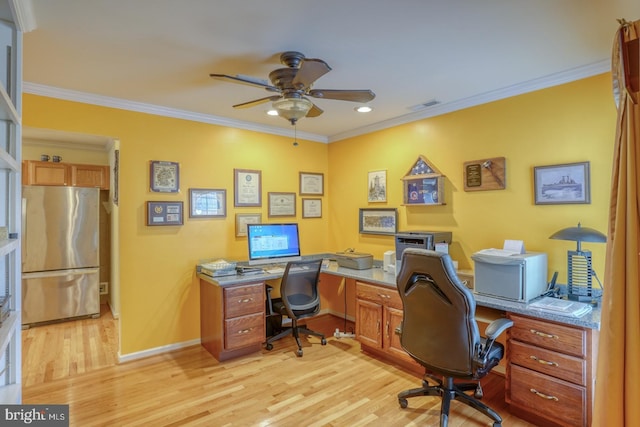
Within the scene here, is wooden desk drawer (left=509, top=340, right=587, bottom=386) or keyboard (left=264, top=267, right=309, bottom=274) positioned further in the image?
keyboard (left=264, top=267, right=309, bottom=274)

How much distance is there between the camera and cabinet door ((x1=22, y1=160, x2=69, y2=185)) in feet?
13.6

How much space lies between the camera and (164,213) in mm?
3311

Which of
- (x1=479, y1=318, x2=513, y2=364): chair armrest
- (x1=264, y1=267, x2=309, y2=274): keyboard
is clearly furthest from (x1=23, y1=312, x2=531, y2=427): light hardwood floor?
(x1=264, y1=267, x2=309, y2=274): keyboard

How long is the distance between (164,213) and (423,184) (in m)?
2.66

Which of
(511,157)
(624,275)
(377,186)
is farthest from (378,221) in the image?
(624,275)

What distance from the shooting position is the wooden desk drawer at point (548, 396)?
1.95 metres

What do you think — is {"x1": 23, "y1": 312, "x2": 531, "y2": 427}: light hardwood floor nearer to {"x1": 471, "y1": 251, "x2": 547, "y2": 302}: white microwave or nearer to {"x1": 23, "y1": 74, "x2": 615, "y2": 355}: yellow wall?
{"x1": 23, "y1": 74, "x2": 615, "y2": 355}: yellow wall

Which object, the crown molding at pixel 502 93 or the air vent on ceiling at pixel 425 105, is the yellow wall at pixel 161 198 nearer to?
the crown molding at pixel 502 93

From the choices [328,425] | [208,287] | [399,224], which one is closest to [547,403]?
[328,425]

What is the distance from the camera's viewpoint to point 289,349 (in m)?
3.38

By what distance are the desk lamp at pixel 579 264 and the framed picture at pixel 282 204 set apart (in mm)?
2791

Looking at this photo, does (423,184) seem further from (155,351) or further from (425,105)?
(155,351)

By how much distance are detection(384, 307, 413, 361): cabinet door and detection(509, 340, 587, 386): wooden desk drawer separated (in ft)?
2.96

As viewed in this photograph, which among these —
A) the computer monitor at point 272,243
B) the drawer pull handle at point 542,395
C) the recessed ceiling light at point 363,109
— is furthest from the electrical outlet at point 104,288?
the drawer pull handle at point 542,395
